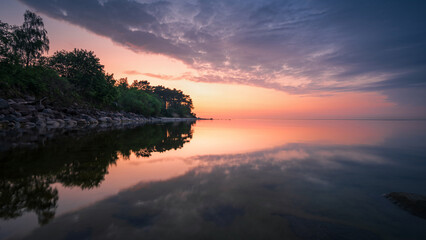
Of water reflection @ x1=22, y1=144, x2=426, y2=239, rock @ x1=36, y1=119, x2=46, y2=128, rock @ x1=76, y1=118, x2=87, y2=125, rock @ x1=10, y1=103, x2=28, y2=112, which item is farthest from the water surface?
rock @ x1=76, y1=118, x2=87, y2=125

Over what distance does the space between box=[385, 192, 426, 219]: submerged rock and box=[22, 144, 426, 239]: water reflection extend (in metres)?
0.21

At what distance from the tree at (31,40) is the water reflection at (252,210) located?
153ft

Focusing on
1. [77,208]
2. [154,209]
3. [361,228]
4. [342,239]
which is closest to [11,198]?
[77,208]

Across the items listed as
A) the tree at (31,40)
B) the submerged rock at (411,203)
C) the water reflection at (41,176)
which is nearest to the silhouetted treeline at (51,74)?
the tree at (31,40)

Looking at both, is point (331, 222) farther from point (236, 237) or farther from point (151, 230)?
point (151, 230)

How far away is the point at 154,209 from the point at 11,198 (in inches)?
117

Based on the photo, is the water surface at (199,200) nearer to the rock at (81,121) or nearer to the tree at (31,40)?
the rock at (81,121)

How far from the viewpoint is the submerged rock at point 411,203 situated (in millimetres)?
3290

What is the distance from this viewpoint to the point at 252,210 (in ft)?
10.9

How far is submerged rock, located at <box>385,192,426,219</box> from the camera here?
329 cm

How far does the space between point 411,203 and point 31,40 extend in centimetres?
5328

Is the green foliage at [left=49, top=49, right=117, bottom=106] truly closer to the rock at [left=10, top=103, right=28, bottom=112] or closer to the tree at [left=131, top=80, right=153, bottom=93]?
the rock at [left=10, top=103, right=28, bottom=112]

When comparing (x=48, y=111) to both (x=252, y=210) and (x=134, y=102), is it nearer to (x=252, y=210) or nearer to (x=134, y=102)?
(x=252, y=210)

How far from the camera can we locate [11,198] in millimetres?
3480
